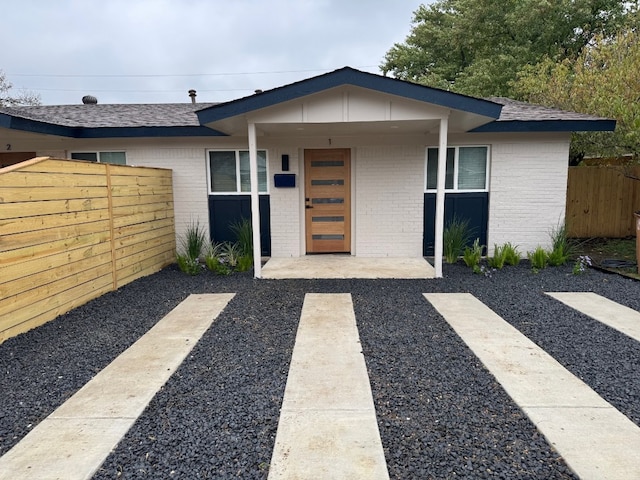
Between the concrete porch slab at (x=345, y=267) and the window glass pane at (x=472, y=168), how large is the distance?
169cm

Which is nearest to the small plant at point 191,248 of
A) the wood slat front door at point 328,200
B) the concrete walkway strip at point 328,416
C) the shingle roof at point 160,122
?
the shingle roof at point 160,122

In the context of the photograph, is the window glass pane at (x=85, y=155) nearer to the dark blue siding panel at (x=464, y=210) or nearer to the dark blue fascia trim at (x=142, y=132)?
the dark blue fascia trim at (x=142, y=132)

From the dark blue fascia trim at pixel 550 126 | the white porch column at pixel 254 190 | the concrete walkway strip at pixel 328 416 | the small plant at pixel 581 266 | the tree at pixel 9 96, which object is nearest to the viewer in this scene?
the concrete walkway strip at pixel 328 416

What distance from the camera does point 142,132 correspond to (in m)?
6.90

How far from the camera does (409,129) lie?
6.55 m

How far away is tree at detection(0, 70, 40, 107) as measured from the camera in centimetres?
2072

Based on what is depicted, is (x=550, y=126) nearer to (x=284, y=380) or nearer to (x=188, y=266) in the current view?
(x=284, y=380)

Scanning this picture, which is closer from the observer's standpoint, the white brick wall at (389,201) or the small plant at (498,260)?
the small plant at (498,260)

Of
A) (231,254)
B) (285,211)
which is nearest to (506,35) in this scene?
(285,211)

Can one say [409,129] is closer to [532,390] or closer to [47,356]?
[532,390]

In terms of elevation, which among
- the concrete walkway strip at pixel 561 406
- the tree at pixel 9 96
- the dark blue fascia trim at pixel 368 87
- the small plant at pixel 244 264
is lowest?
the concrete walkway strip at pixel 561 406

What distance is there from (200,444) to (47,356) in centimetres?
199

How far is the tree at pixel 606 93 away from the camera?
626 cm

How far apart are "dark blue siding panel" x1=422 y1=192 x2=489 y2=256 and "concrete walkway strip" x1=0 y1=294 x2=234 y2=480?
5026mm
